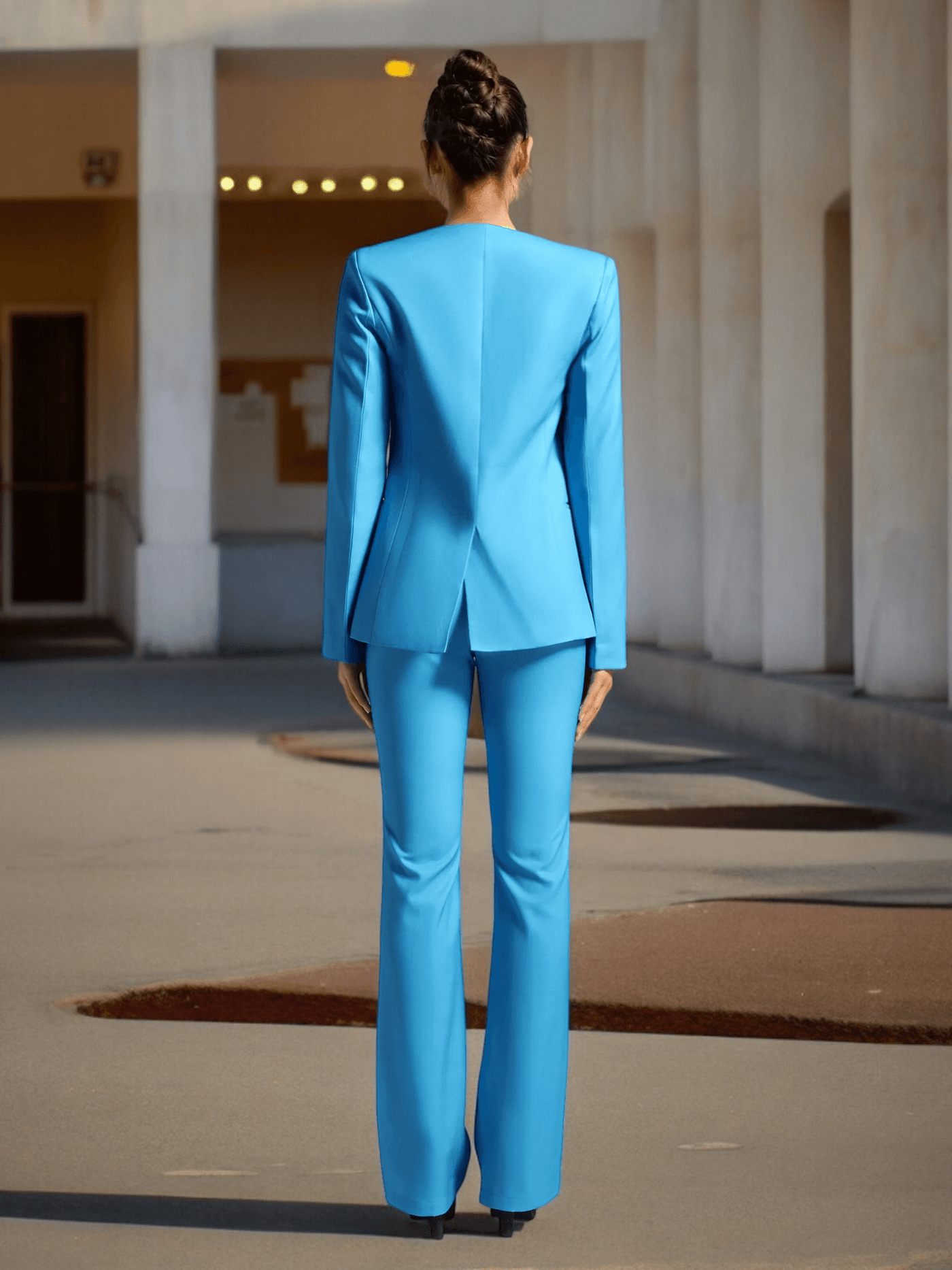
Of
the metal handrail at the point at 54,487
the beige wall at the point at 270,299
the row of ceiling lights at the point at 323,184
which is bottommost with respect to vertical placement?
the metal handrail at the point at 54,487

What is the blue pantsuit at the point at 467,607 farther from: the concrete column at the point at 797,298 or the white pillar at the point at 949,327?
the concrete column at the point at 797,298

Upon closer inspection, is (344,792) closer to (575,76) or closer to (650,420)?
(650,420)

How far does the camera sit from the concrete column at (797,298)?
37.2ft

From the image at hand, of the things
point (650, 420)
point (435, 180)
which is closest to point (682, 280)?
point (650, 420)

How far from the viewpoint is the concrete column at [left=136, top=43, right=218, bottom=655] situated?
16812mm

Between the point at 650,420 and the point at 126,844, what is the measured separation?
8664mm

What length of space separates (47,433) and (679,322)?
38.0ft

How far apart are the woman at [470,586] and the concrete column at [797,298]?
856cm

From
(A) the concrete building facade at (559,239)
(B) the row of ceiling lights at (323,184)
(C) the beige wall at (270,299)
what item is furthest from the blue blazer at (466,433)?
(C) the beige wall at (270,299)

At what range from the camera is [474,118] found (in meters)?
3.12

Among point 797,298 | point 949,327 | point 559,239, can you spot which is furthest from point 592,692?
→ point 559,239

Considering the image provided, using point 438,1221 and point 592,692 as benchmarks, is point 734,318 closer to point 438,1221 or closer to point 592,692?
point 592,692

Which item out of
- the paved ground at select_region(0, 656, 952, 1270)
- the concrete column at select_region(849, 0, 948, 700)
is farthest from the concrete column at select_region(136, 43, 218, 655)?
the paved ground at select_region(0, 656, 952, 1270)

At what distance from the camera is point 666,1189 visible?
3418 mm
